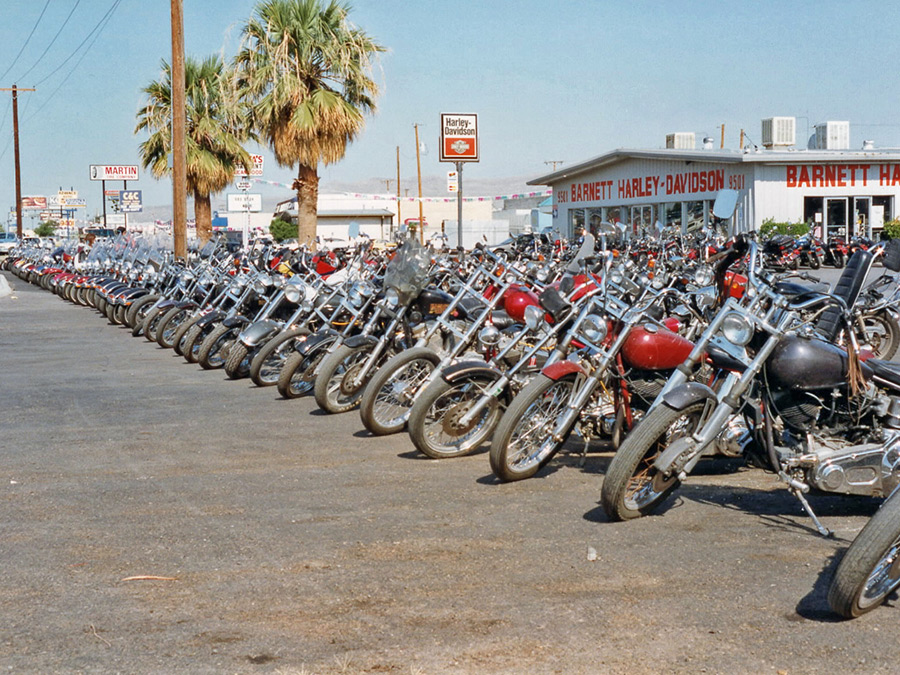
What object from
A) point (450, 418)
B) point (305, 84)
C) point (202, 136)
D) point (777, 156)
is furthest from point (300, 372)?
point (777, 156)

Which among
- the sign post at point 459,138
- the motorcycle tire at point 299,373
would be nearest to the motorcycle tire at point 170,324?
the sign post at point 459,138

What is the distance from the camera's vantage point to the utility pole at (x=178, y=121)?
21.3m

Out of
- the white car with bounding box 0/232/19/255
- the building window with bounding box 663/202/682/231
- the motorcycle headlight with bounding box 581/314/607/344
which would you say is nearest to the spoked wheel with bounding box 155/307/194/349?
the motorcycle headlight with bounding box 581/314/607/344

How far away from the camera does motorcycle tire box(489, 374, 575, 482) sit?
6062 mm

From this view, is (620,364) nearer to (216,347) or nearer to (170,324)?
(216,347)

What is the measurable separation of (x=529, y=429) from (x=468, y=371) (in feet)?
2.51

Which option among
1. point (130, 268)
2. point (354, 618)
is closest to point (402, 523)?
point (354, 618)

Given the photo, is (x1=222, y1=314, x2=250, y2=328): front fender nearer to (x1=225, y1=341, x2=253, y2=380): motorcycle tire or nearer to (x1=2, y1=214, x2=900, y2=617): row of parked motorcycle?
(x1=2, y1=214, x2=900, y2=617): row of parked motorcycle

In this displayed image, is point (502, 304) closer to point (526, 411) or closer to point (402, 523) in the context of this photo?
point (526, 411)

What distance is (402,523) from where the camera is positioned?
18.3 ft

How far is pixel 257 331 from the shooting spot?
10508mm

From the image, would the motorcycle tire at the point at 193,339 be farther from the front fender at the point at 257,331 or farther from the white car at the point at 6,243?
the white car at the point at 6,243

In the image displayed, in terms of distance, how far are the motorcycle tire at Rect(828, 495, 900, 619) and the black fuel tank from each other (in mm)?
1082

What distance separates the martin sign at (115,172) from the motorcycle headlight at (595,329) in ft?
137
